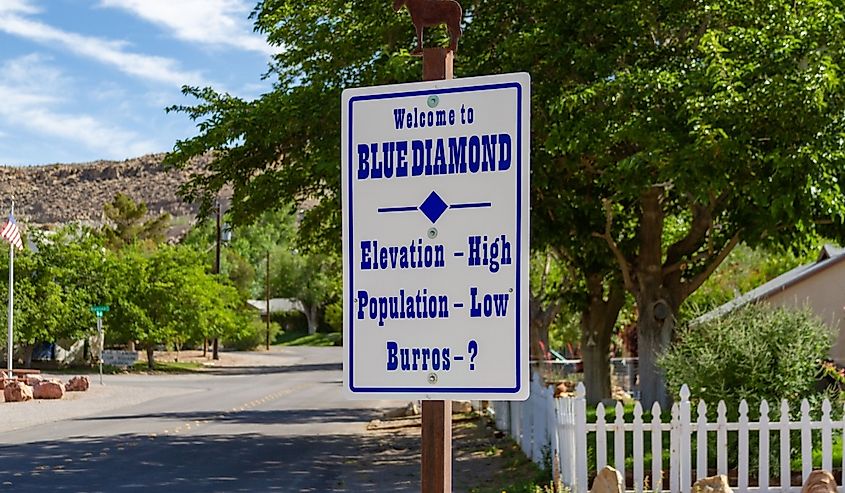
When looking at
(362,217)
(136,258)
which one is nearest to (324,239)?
(362,217)

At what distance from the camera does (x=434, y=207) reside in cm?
343

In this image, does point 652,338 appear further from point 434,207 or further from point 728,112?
point 434,207

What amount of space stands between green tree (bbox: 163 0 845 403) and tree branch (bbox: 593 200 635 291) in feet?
0.13

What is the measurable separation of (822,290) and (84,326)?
30037 mm

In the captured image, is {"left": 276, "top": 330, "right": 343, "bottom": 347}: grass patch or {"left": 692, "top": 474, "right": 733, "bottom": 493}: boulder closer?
{"left": 692, "top": 474, "right": 733, "bottom": 493}: boulder

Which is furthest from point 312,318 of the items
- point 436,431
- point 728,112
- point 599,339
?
point 436,431

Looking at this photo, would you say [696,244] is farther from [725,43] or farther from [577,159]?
[725,43]

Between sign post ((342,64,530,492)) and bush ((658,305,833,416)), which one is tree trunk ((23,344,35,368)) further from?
sign post ((342,64,530,492))

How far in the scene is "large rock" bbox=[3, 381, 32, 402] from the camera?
31203mm

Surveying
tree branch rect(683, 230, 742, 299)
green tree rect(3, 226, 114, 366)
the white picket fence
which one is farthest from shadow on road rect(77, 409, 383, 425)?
green tree rect(3, 226, 114, 366)

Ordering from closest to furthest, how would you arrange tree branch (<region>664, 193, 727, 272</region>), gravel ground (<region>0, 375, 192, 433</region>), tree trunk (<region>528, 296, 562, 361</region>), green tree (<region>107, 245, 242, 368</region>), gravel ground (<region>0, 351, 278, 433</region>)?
tree branch (<region>664, 193, 727, 272</region>) < gravel ground (<region>0, 375, 192, 433</region>) < gravel ground (<region>0, 351, 278, 433</region>) < tree trunk (<region>528, 296, 562, 361</region>) < green tree (<region>107, 245, 242, 368</region>)

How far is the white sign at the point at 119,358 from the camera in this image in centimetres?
5278

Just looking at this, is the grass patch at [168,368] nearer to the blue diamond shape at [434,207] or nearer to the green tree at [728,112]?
the green tree at [728,112]

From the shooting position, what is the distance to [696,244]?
65.4 ft
